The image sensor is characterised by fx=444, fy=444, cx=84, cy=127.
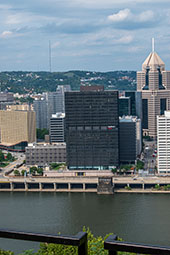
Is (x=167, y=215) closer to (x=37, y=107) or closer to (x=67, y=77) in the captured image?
(x=37, y=107)

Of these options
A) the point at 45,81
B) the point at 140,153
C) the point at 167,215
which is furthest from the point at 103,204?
the point at 45,81

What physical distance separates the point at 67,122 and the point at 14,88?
47.5m

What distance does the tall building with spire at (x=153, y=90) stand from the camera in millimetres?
36438

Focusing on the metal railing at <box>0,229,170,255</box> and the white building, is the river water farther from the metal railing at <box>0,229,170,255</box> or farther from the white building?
the metal railing at <box>0,229,170,255</box>

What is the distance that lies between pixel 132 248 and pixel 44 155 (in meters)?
24.0

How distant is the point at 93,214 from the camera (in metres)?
15.5

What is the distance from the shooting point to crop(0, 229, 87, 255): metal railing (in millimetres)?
1286

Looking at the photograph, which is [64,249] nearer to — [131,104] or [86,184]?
[86,184]

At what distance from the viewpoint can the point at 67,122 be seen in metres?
22.6

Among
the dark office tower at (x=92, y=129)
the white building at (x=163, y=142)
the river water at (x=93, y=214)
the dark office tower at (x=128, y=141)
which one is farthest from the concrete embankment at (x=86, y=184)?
the dark office tower at (x=128, y=141)

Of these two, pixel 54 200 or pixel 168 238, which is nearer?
pixel 168 238

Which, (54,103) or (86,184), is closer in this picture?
(86,184)

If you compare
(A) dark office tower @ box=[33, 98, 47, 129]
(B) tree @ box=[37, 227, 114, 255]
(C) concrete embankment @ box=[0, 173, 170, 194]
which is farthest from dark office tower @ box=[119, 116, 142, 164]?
(B) tree @ box=[37, 227, 114, 255]

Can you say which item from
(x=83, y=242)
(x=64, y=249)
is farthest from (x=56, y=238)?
(x=64, y=249)
